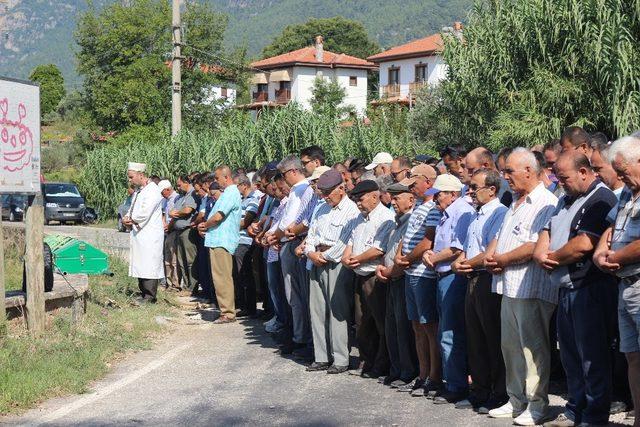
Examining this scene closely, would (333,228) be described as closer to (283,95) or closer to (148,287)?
(148,287)

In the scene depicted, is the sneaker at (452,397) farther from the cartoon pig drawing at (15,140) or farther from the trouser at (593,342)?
the cartoon pig drawing at (15,140)

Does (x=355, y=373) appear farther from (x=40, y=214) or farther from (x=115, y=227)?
(x=115, y=227)

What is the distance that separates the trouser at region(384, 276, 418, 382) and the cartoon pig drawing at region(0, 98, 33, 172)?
4535 mm

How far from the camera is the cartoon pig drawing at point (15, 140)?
35.8 feet

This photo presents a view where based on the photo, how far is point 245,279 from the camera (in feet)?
46.3

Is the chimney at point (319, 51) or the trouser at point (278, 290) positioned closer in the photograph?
the trouser at point (278, 290)

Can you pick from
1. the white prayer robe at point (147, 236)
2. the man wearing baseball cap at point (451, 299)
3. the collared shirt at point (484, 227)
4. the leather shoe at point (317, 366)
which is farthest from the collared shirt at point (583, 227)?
the white prayer robe at point (147, 236)

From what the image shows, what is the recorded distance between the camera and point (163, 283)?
1791 centimetres

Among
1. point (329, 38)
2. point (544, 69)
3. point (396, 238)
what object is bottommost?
point (396, 238)

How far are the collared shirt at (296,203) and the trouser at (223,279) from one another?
2.27 metres

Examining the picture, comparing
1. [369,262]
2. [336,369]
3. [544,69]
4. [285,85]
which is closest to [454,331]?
[369,262]

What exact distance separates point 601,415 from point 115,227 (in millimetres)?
31580

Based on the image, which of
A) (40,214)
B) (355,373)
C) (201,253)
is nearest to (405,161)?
(355,373)

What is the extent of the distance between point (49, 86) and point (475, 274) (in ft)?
307
